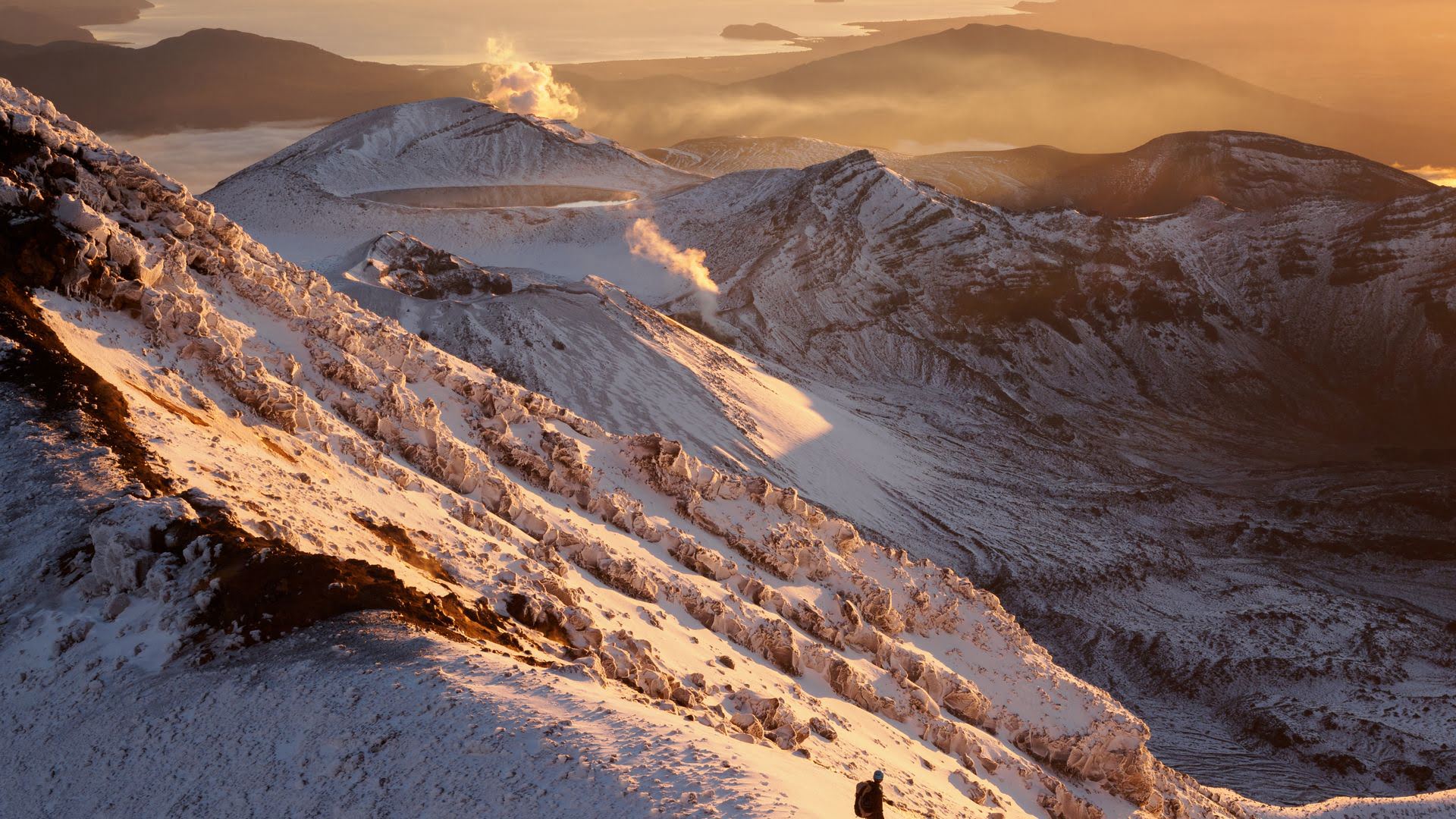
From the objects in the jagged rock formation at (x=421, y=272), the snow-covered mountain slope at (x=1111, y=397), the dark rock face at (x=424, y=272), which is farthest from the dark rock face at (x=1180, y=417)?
the jagged rock formation at (x=421, y=272)

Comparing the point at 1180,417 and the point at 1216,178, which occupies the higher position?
the point at 1216,178

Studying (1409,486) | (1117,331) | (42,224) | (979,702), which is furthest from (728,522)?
(1117,331)

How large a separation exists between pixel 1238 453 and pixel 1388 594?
94.7 ft

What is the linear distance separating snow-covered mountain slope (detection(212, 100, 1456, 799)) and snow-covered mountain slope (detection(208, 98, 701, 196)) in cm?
1676

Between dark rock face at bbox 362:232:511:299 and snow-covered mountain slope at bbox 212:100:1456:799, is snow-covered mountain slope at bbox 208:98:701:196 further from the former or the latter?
dark rock face at bbox 362:232:511:299

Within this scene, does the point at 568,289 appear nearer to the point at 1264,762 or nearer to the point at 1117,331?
the point at 1264,762

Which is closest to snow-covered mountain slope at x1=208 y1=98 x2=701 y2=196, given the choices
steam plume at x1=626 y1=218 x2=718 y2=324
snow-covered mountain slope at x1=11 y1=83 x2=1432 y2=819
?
steam plume at x1=626 y1=218 x2=718 y2=324

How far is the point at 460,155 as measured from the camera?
17175 centimetres

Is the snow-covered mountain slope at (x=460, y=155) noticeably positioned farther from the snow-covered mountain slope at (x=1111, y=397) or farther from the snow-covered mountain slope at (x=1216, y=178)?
the snow-covered mountain slope at (x=1216, y=178)

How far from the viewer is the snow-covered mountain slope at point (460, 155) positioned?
526ft

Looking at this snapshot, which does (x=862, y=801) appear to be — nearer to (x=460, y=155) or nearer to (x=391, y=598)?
(x=391, y=598)

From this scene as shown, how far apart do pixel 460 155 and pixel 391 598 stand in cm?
16307

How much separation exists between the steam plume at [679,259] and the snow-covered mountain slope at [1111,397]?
2066 mm

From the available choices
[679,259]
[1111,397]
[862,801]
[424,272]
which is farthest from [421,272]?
[862,801]
